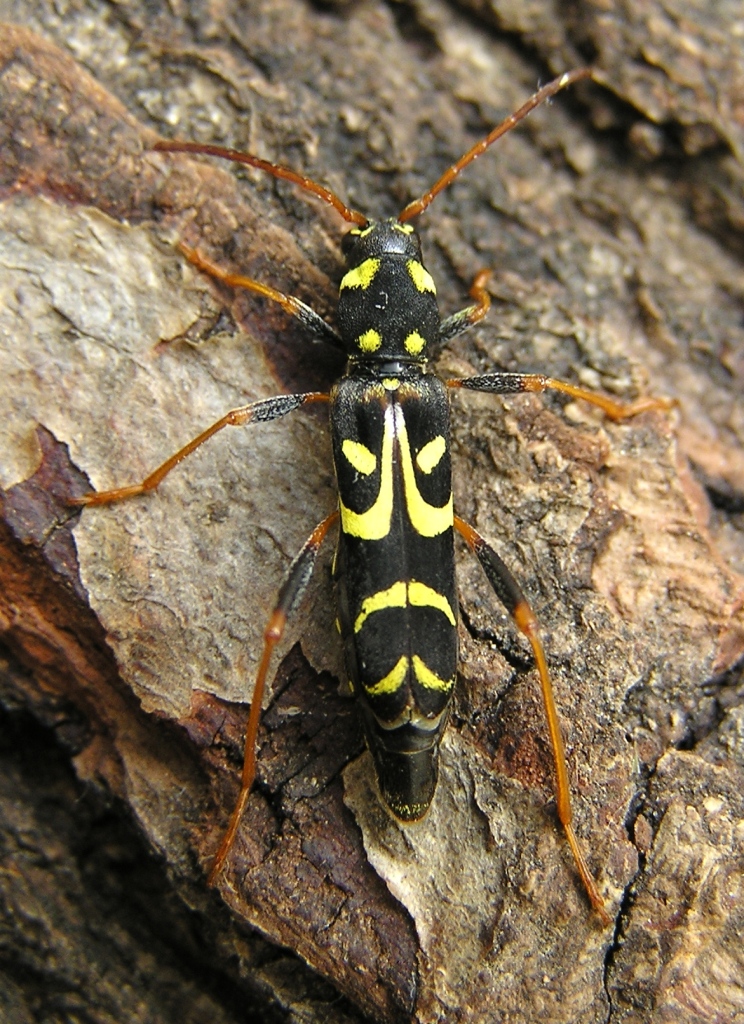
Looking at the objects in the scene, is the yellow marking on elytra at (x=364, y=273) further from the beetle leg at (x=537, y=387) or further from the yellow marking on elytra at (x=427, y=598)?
the yellow marking on elytra at (x=427, y=598)

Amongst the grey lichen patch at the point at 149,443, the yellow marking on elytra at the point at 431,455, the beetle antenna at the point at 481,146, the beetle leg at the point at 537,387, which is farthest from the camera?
the beetle antenna at the point at 481,146

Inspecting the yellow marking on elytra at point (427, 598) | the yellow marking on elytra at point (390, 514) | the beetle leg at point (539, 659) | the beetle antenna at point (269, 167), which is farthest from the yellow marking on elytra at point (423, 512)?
the beetle antenna at point (269, 167)

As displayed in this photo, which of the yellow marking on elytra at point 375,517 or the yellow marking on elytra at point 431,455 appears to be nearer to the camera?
the yellow marking on elytra at point 375,517

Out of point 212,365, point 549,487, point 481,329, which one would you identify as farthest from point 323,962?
point 481,329

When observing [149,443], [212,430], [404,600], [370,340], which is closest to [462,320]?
[370,340]

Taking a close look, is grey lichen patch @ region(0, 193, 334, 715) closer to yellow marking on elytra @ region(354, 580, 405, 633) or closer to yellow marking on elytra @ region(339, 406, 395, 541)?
yellow marking on elytra @ region(339, 406, 395, 541)

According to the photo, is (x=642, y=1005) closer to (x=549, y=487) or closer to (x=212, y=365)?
(x=549, y=487)
